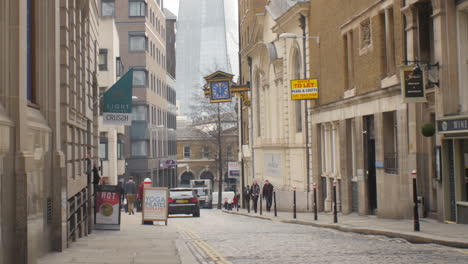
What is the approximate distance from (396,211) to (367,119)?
430 cm

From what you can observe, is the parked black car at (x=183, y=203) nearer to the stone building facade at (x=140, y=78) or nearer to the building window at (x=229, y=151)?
the stone building facade at (x=140, y=78)

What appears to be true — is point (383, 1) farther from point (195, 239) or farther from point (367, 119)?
point (195, 239)

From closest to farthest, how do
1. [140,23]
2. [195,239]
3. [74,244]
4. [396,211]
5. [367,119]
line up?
[74,244], [195,239], [396,211], [367,119], [140,23]

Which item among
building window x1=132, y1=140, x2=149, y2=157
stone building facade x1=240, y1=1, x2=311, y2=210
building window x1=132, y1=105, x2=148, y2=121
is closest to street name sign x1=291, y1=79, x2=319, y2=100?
stone building facade x1=240, y1=1, x2=311, y2=210

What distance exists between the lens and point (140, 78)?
69250mm

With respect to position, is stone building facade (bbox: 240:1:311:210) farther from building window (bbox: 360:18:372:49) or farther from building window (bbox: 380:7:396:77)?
building window (bbox: 380:7:396:77)

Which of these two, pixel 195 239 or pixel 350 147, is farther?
pixel 350 147

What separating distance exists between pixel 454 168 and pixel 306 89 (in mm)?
14180

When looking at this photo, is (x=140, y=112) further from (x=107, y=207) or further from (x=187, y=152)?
(x=107, y=207)

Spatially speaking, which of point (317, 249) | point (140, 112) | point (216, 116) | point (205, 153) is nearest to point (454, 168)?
point (317, 249)

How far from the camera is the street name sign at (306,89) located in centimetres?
3136

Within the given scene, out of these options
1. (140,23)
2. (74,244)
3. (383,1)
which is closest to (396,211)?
(383,1)

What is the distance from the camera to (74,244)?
17172 mm

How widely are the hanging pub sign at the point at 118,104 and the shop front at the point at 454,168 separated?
430 inches
